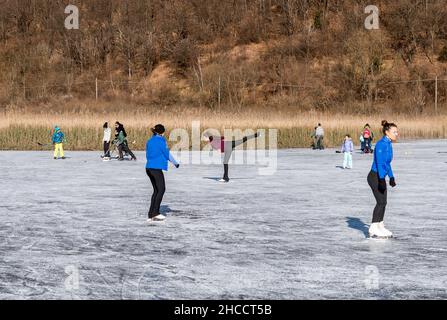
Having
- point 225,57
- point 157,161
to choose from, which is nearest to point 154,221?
point 157,161

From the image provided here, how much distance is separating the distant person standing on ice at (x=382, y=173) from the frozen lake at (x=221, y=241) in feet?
0.73

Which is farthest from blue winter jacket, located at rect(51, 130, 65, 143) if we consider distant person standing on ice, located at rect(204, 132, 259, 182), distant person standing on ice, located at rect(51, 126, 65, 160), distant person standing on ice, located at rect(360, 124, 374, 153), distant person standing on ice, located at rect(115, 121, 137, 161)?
distant person standing on ice, located at rect(360, 124, 374, 153)

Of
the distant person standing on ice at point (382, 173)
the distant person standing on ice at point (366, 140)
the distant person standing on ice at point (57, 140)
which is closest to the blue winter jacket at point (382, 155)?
the distant person standing on ice at point (382, 173)

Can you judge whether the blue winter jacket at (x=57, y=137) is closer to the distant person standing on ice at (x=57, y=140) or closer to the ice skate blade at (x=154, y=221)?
the distant person standing on ice at (x=57, y=140)

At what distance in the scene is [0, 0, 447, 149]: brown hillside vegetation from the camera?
6475 centimetres

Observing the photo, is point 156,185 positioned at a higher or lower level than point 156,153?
lower

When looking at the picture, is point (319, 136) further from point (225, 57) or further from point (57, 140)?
point (225, 57)

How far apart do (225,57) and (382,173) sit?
6276 cm

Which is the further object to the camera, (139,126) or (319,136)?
(139,126)

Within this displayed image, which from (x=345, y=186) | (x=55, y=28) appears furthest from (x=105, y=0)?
(x=345, y=186)

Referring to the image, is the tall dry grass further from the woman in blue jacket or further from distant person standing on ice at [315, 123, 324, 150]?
the woman in blue jacket

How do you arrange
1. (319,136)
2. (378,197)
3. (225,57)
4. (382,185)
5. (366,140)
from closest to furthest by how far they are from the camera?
(382,185) → (378,197) → (366,140) → (319,136) → (225,57)

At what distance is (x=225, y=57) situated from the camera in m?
71.4

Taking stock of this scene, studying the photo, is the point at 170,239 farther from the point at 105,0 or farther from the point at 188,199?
the point at 105,0
